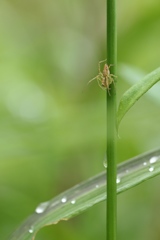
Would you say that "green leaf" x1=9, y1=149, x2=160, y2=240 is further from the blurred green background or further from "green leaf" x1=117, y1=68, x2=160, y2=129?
the blurred green background

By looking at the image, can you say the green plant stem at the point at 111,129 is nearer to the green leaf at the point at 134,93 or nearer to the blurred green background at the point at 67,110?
the green leaf at the point at 134,93

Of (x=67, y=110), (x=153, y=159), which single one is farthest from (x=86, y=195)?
(x=67, y=110)

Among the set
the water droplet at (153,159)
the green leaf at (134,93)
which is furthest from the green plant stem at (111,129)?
the water droplet at (153,159)

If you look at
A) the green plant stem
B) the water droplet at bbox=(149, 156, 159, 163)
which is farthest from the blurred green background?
the green plant stem

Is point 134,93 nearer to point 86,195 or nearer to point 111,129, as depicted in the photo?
point 111,129

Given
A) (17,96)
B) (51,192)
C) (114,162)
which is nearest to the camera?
(114,162)

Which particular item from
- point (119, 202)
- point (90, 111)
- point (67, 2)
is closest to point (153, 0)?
point (67, 2)

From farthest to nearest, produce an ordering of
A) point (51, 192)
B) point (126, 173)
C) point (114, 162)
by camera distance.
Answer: point (51, 192) → point (126, 173) → point (114, 162)

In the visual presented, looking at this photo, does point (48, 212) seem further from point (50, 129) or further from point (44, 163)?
point (44, 163)
